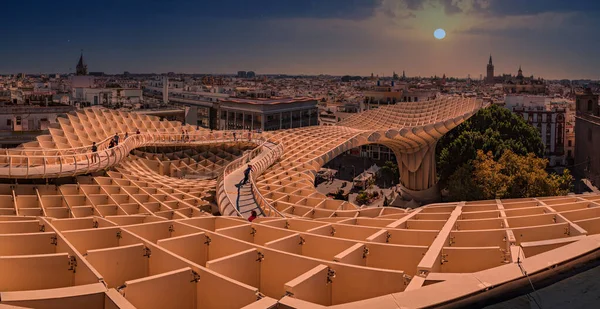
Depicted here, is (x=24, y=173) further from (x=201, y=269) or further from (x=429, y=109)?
(x=429, y=109)

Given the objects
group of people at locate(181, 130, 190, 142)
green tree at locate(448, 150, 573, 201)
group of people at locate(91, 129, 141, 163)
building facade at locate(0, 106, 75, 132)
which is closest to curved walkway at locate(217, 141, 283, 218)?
group of people at locate(91, 129, 141, 163)

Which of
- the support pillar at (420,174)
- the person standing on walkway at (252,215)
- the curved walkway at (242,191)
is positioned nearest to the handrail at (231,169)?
the curved walkway at (242,191)

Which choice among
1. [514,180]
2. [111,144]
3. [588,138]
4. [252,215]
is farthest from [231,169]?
[588,138]

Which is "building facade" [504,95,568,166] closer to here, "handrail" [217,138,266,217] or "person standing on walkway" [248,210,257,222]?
"handrail" [217,138,266,217]

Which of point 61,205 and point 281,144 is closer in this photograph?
point 61,205

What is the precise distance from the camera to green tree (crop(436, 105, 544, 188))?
52875 millimetres

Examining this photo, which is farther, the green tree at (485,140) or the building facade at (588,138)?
the building facade at (588,138)

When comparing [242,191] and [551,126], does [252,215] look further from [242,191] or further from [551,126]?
[551,126]

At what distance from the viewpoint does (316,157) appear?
33719mm

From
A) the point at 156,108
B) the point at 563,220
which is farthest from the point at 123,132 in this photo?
the point at 156,108

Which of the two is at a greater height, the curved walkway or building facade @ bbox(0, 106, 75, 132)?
building facade @ bbox(0, 106, 75, 132)

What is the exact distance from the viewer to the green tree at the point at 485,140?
173ft

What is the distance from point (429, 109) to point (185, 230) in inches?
A: 1700

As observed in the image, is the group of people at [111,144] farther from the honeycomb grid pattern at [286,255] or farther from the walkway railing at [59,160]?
the honeycomb grid pattern at [286,255]
